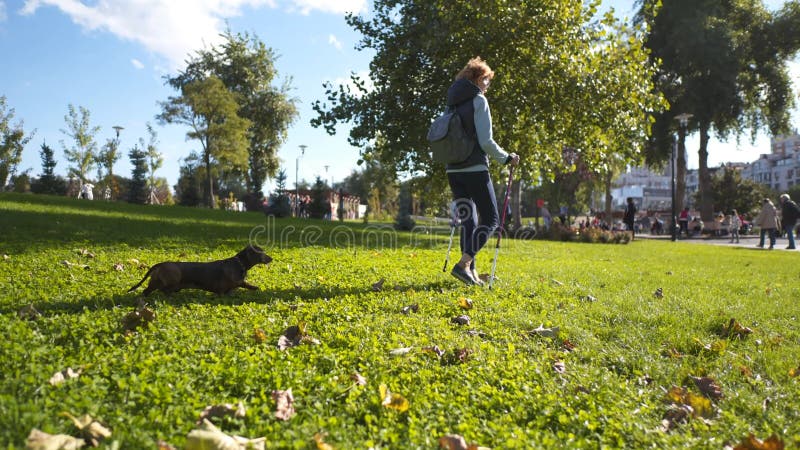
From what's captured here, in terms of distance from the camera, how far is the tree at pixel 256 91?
49062mm

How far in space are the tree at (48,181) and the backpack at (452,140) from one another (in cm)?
4171

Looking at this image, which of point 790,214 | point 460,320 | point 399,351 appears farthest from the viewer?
point 790,214

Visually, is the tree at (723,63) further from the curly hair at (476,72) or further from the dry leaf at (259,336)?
the dry leaf at (259,336)

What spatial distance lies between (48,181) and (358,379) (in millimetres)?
44102

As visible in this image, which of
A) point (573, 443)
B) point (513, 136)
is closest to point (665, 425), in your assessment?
point (573, 443)

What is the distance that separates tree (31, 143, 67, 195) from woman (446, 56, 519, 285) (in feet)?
137

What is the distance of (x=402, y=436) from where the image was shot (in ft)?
6.83

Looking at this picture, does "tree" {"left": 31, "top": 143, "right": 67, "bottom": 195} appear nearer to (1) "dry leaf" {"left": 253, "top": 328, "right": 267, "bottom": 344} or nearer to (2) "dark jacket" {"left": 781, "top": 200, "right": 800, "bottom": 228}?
(1) "dry leaf" {"left": 253, "top": 328, "right": 267, "bottom": 344}

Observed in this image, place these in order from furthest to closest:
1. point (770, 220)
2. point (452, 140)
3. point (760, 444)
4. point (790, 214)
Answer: point (770, 220) < point (790, 214) < point (452, 140) < point (760, 444)

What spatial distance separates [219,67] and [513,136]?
4355 cm

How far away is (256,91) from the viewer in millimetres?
49500

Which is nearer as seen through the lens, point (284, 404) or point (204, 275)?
point (284, 404)

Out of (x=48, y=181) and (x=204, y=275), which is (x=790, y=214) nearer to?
(x=204, y=275)

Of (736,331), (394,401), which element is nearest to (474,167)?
(736,331)
